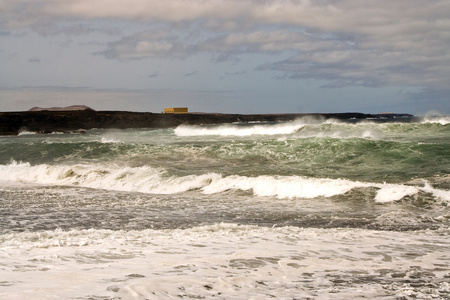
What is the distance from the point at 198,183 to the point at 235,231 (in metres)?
6.17

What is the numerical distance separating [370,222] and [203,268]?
13.6 ft

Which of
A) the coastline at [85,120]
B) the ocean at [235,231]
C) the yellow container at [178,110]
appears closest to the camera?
the ocean at [235,231]

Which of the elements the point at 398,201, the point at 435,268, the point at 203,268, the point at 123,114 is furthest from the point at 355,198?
the point at 123,114

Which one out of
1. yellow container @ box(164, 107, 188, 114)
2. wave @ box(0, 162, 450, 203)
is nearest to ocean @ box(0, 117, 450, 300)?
wave @ box(0, 162, 450, 203)

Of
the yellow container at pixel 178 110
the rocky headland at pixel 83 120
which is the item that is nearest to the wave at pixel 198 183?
the rocky headland at pixel 83 120

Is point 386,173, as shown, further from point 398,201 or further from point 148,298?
point 148,298

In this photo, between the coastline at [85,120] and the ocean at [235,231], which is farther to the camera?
the coastline at [85,120]

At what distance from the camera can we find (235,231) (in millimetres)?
7207

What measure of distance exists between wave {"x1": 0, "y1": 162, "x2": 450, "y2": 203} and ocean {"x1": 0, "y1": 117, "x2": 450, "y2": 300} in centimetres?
5

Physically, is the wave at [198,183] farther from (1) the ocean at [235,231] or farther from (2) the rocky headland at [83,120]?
(2) the rocky headland at [83,120]

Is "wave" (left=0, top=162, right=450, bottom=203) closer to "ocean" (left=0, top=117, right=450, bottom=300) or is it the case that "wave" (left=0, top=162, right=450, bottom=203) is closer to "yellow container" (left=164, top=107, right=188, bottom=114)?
"ocean" (left=0, top=117, right=450, bottom=300)

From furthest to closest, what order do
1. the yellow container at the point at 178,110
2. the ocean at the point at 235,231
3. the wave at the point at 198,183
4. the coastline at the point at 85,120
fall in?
1. the yellow container at the point at 178,110
2. the coastline at the point at 85,120
3. the wave at the point at 198,183
4. the ocean at the point at 235,231

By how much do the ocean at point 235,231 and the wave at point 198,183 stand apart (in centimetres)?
5

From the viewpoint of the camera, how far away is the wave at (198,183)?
36.1 feet
